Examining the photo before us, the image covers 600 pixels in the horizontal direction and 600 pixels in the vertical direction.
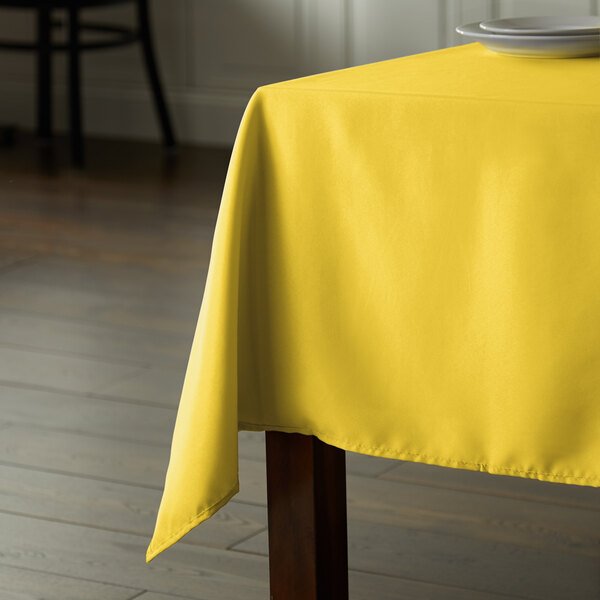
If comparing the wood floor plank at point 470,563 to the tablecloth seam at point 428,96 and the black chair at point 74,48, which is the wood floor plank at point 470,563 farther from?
the black chair at point 74,48

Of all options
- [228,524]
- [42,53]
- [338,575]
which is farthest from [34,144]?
[338,575]

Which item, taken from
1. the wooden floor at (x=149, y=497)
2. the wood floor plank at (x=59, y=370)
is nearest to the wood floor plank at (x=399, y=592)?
the wooden floor at (x=149, y=497)

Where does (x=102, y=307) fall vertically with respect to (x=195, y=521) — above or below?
below

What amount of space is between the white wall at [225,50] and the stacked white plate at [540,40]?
2441 millimetres

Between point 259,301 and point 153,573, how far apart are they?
47cm

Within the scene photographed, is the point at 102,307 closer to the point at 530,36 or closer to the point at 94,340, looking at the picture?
the point at 94,340

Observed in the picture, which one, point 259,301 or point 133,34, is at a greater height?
point 133,34

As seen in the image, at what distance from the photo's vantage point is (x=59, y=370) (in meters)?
2.09

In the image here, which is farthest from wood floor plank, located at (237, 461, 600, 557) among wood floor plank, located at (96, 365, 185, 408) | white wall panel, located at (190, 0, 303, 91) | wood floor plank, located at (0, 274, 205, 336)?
white wall panel, located at (190, 0, 303, 91)

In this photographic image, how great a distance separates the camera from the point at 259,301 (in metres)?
1.08

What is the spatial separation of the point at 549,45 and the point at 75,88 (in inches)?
107

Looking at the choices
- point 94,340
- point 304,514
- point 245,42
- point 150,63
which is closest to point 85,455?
point 94,340

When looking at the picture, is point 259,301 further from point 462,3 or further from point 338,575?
point 462,3

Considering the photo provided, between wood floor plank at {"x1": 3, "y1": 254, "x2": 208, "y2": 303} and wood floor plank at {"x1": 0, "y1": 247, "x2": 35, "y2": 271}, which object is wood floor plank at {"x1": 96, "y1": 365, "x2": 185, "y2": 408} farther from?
wood floor plank at {"x1": 0, "y1": 247, "x2": 35, "y2": 271}
